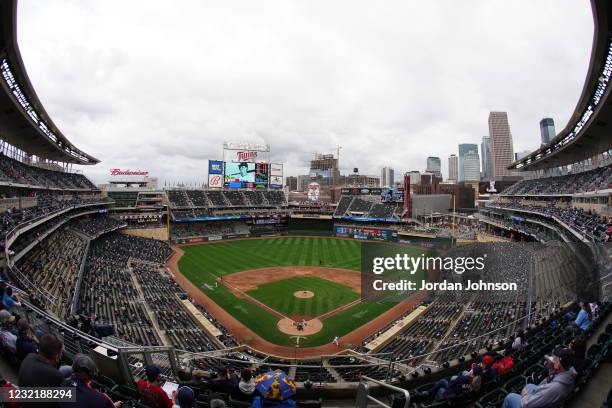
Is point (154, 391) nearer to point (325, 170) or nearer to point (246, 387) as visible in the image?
point (246, 387)

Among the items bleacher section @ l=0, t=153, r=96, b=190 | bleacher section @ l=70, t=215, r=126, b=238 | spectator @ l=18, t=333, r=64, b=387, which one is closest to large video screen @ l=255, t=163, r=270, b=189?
bleacher section @ l=70, t=215, r=126, b=238

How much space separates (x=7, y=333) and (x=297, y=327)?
19.1 metres

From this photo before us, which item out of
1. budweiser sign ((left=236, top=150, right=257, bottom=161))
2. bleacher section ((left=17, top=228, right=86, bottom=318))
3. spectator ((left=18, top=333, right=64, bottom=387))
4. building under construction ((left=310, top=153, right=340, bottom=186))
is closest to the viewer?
spectator ((left=18, top=333, right=64, bottom=387))

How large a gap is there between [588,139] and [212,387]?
4406cm

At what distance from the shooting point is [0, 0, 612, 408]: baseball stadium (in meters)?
6.80

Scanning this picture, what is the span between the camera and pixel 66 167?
180ft

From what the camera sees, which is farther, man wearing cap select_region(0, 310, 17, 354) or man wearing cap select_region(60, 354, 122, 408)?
man wearing cap select_region(0, 310, 17, 354)

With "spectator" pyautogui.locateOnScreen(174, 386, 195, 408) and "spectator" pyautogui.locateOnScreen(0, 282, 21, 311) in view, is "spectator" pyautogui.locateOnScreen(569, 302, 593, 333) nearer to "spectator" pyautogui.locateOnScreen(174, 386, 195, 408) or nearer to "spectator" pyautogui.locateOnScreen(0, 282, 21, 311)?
"spectator" pyautogui.locateOnScreen(174, 386, 195, 408)

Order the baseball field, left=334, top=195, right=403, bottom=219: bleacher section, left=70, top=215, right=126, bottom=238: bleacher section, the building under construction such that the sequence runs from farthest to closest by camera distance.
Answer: the building under construction → left=334, top=195, right=403, bottom=219: bleacher section → left=70, top=215, right=126, bottom=238: bleacher section → the baseball field

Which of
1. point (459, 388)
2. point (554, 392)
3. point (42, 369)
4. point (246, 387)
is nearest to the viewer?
point (42, 369)

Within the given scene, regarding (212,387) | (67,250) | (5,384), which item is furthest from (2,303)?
(67,250)

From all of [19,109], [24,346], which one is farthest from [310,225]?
[24,346]

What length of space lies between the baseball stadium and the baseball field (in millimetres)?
247

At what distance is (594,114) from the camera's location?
2630cm
